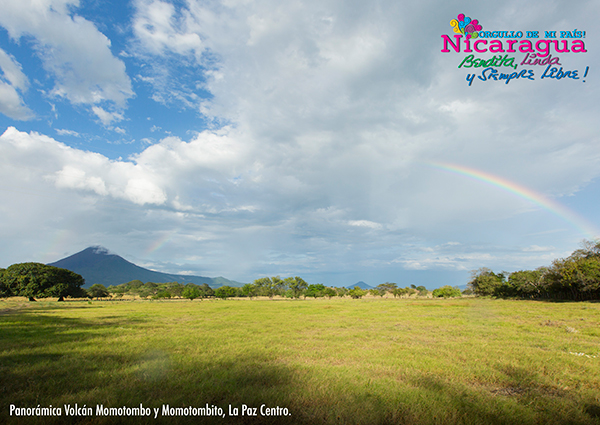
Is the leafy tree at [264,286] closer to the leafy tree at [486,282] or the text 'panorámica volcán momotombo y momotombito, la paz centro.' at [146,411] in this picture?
the leafy tree at [486,282]

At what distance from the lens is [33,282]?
242 feet

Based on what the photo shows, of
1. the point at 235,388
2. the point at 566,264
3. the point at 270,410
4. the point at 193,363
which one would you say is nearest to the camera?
the point at 270,410

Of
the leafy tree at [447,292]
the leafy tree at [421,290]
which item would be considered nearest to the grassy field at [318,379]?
the leafy tree at [447,292]

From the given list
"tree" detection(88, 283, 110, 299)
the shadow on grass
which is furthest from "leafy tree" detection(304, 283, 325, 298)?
the shadow on grass

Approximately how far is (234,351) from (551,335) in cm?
1894

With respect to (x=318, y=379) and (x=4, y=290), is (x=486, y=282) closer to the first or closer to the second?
(x=318, y=379)

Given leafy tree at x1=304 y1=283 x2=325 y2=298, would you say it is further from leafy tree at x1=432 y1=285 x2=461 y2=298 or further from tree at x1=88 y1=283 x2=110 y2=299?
tree at x1=88 y1=283 x2=110 y2=299

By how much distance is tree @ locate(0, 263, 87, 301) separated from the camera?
73500mm

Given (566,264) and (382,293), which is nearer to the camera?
(566,264)

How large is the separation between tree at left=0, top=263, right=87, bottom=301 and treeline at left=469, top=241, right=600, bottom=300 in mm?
128199

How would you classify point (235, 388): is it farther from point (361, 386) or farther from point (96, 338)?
point (96, 338)

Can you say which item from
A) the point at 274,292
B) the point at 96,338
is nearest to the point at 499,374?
the point at 96,338

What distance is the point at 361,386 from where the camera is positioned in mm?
7746

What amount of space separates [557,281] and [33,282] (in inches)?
5266
